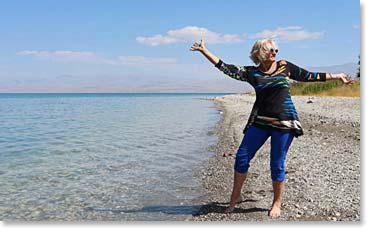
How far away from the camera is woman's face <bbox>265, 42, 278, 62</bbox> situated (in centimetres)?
441

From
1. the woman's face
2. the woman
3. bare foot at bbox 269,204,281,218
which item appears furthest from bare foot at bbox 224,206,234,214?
the woman's face

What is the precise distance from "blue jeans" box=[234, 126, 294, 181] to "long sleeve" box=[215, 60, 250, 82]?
618mm

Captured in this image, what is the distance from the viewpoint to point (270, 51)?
173 inches

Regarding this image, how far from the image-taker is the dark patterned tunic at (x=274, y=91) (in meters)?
4.46

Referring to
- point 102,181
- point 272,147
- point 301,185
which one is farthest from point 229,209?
point 102,181

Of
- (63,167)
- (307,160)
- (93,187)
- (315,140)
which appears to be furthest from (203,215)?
(315,140)

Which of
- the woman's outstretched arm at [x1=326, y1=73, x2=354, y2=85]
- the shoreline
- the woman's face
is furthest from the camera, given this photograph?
the shoreline

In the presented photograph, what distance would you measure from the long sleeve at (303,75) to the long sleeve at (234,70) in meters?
0.52

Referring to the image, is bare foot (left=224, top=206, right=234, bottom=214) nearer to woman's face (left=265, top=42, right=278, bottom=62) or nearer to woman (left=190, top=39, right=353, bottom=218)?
woman (left=190, top=39, right=353, bottom=218)

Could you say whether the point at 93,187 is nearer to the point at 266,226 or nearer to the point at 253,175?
the point at 253,175

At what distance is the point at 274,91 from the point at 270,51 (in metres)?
0.45

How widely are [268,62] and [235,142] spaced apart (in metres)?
8.45

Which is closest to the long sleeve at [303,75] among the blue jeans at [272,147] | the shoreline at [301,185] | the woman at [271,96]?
the woman at [271,96]

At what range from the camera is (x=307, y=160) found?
27.0 feet
